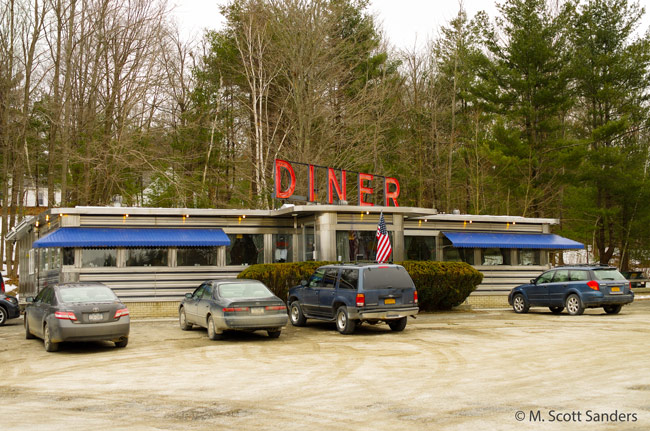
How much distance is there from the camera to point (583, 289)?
21844mm

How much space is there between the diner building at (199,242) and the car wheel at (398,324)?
19.1 ft

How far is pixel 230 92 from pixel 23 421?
1362 inches

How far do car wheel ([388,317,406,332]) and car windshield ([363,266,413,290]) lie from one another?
1021 millimetres


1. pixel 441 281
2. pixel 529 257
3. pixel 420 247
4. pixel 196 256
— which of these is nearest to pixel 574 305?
pixel 441 281

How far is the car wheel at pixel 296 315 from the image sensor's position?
769 inches

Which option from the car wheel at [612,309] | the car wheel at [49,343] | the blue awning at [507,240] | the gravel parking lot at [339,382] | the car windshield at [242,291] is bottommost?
the car wheel at [612,309]

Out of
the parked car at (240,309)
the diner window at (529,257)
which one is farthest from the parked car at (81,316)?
the diner window at (529,257)

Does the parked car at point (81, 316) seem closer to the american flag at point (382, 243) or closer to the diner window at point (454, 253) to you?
the american flag at point (382, 243)

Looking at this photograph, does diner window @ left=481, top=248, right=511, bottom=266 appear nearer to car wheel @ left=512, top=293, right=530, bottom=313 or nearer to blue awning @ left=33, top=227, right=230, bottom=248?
car wheel @ left=512, top=293, right=530, bottom=313

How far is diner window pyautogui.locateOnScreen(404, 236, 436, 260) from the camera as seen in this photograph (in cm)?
2677

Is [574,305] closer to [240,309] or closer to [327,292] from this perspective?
[327,292]

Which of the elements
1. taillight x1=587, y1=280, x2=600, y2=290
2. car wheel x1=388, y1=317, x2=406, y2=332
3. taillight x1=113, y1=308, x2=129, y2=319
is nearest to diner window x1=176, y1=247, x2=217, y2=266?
car wheel x1=388, y1=317, x2=406, y2=332

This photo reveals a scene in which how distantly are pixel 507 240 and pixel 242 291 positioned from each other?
590 inches

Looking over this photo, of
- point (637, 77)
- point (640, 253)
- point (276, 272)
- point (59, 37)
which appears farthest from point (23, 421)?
point (640, 253)
